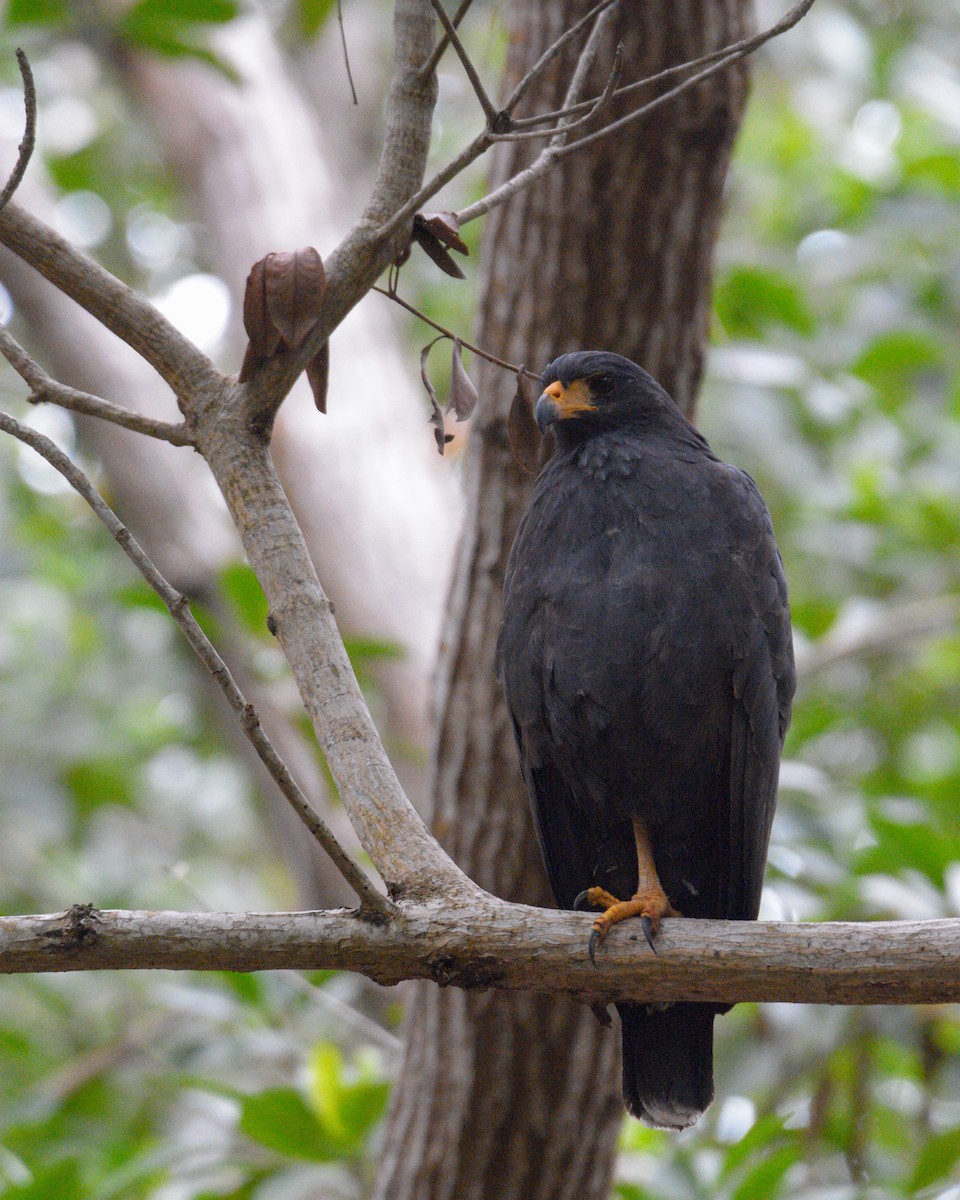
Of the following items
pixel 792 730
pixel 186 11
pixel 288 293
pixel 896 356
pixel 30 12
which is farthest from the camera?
pixel 896 356

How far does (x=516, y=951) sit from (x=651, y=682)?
88 cm

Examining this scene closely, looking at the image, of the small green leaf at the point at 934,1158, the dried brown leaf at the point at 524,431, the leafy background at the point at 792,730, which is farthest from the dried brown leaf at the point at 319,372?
the small green leaf at the point at 934,1158

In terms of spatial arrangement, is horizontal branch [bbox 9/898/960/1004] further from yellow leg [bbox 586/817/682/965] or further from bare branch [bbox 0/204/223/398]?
bare branch [bbox 0/204/223/398]

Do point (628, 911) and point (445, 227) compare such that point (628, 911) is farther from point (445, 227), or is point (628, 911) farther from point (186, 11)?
point (186, 11)

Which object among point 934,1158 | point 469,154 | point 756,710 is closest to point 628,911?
point 756,710

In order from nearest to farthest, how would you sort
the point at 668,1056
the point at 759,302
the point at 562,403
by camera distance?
the point at 668,1056, the point at 562,403, the point at 759,302

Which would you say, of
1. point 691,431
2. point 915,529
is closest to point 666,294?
point 691,431

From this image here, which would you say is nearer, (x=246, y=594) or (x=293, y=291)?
(x=293, y=291)

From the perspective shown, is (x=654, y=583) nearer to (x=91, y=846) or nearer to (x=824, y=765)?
(x=824, y=765)

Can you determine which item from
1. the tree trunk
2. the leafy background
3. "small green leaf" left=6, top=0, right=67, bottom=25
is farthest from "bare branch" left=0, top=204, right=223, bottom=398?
"small green leaf" left=6, top=0, right=67, bottom=25

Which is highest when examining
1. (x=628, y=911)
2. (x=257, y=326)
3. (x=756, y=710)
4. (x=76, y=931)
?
(x=257, y=326)

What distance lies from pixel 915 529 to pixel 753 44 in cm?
381

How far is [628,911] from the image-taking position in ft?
8.07

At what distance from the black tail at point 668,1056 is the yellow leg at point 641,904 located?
277 millimetres
